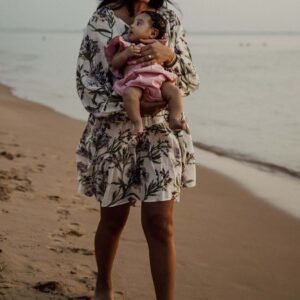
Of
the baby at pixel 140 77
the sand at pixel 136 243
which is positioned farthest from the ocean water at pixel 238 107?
the baby at pixel 140 77

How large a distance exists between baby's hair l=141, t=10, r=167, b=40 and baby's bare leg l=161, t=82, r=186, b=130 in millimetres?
256

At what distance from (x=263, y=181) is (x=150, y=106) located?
456 cm

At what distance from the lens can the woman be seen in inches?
112

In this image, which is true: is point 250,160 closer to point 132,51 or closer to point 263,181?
point 263,181

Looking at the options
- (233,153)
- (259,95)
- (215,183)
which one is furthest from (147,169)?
(259,95)

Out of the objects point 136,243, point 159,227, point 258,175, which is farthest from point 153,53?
point 258,175

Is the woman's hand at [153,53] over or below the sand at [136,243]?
over

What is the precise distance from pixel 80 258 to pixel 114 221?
906 mm

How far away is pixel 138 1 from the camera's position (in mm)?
2992

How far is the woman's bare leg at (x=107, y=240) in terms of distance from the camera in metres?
3.08

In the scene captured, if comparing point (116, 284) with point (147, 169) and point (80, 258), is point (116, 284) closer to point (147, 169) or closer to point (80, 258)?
point (80, 258)

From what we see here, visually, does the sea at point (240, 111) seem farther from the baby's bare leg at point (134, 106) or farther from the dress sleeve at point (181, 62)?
the baby's bare leg at point (134, 106)

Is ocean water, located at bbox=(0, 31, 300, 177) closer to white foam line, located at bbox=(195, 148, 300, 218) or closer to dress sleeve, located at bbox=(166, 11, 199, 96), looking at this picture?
white foam line, located at bbox=(195, 148, 300, 218)

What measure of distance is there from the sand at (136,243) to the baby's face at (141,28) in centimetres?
145
